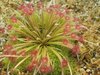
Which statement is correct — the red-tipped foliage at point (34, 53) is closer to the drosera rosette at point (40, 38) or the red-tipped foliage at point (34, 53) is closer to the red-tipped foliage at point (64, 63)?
the drosera rosette at point (40, 38)

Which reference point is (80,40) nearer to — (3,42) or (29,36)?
(29,36)

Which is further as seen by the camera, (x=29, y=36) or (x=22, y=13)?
(x=22, y=13)

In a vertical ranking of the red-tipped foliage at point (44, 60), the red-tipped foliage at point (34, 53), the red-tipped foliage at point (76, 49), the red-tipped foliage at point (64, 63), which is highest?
the red-tipped foliage at point (34, 53)

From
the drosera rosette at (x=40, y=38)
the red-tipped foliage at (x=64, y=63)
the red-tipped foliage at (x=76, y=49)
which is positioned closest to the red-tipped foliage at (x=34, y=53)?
the drosera rosette at (x=40, y=38)

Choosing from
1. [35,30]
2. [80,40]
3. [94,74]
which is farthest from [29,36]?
[94,74]

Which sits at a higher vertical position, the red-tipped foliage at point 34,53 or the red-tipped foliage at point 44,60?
the red-tipped foliage at point 34,53

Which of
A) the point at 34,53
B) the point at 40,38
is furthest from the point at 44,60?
the point at 40,38

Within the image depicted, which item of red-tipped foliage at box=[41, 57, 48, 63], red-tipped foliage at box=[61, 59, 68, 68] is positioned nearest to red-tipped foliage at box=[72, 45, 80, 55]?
red-tipped foliage at box=[61, 59, 68, 68]

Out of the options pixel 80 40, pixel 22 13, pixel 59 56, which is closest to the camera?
pixel 59 56

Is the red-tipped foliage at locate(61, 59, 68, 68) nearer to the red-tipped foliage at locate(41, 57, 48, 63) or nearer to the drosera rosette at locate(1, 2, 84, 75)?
the drosera rosette at locate(1, 2, 84, 75)
